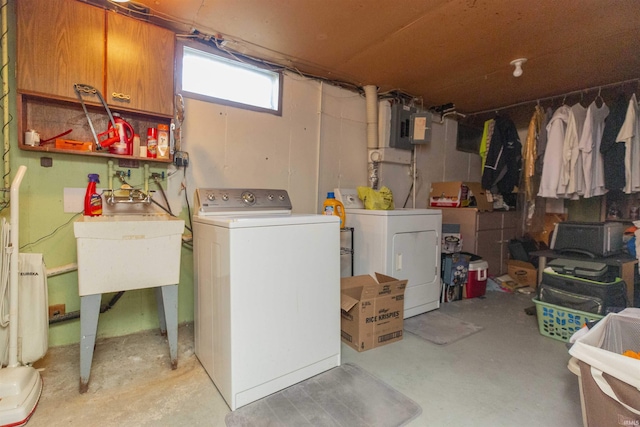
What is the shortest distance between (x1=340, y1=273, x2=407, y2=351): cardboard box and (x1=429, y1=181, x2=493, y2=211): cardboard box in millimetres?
2062

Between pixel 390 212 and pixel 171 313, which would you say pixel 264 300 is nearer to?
pixel 171 313

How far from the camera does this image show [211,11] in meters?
1.97

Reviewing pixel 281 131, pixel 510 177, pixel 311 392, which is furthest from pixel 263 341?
pixel 510 177

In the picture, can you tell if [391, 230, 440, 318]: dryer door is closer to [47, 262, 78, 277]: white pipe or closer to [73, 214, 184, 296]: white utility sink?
[73, 214, 184, 296]: white utility sink

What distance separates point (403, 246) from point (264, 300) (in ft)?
4.87

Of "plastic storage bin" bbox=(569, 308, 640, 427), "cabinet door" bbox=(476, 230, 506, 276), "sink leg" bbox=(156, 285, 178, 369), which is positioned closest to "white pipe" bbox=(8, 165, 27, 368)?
"sink leg" bbox=(156, 285, 178, 369)

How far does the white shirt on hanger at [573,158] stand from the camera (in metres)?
2.99

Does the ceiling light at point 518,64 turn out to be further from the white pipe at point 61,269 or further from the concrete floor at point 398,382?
the white pipe at point 61,269

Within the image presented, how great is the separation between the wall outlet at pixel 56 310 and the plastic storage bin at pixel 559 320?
11.4 ft

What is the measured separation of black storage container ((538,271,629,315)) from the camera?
2.07 metres

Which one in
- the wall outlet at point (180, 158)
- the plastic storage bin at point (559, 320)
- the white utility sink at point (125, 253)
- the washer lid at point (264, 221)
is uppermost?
the wall outlet at point (180, 158)

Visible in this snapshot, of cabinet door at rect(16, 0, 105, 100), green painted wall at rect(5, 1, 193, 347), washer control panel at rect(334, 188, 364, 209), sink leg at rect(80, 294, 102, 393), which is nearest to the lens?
sink leg at rect(80, 294, 102, 393)

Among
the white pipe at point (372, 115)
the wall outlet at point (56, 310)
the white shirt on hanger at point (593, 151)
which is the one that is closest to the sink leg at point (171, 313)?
the wall outlet at point (56, 310)

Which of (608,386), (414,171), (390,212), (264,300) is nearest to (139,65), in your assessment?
(264,300)
